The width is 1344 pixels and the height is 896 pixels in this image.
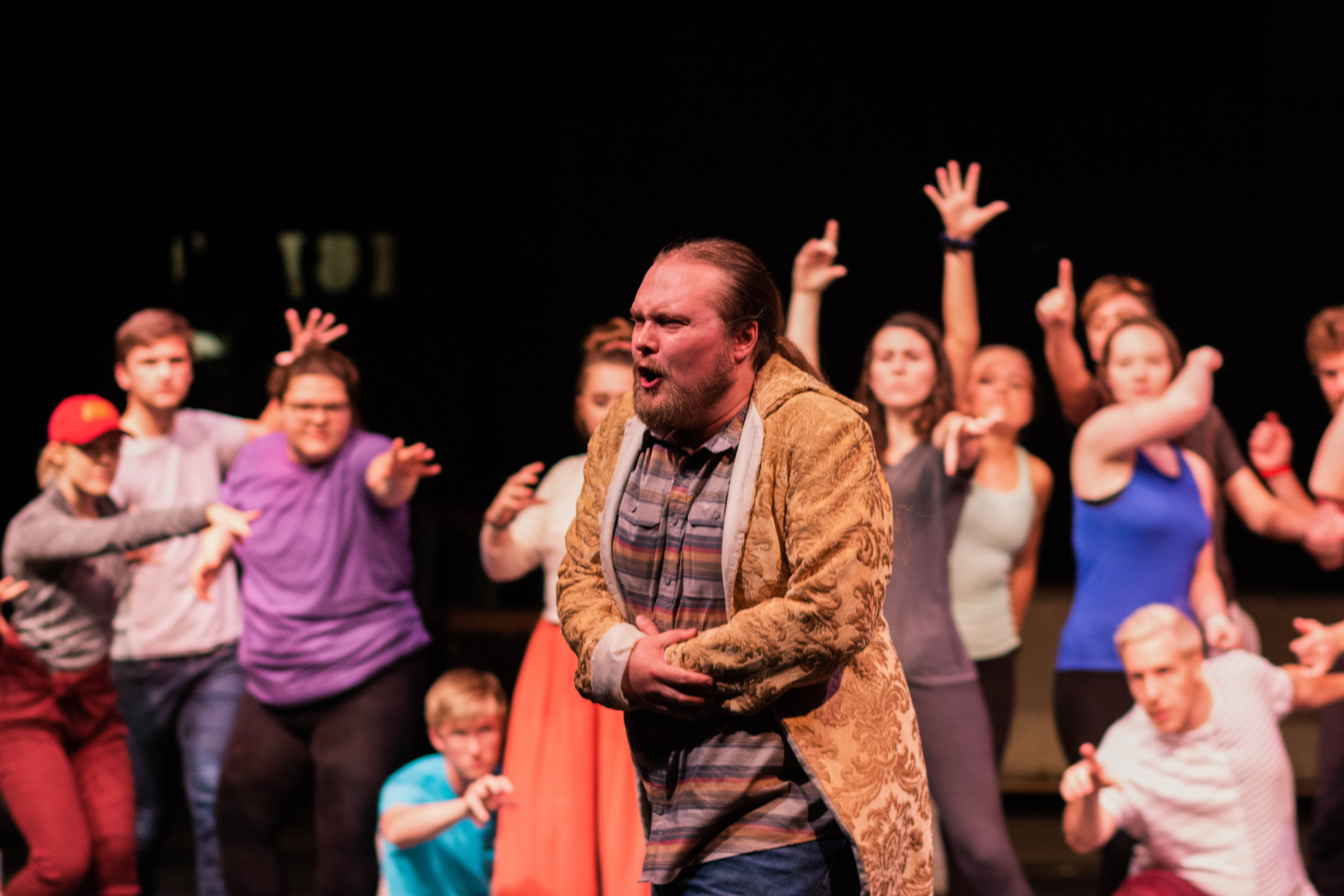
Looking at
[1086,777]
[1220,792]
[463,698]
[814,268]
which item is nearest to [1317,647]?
[1220,792]

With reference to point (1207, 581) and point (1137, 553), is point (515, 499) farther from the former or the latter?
point (1207, 581)

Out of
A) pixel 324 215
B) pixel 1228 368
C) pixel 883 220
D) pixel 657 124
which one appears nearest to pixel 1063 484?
pixel 1228 368

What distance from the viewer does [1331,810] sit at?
342cm

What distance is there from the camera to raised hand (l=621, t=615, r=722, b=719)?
166 centimetres

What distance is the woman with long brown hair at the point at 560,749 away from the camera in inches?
123

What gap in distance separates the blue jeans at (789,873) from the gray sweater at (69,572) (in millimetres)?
2250

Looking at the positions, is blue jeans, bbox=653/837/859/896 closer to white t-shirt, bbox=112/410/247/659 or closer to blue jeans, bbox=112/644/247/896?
blue jeans, bbox=112/644/247/896

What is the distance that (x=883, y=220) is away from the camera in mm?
5230

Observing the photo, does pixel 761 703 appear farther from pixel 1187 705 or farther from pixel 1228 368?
pixel 1228 368

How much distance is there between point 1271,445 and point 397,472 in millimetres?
2311

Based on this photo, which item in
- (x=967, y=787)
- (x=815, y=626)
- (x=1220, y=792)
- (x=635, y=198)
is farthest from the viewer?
(x=635, y=198)

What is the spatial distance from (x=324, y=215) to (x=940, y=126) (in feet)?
8.22

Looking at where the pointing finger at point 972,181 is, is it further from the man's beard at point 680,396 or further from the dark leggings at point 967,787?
the man's beard at point 680,396

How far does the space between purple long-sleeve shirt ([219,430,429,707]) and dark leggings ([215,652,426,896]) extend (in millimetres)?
60
